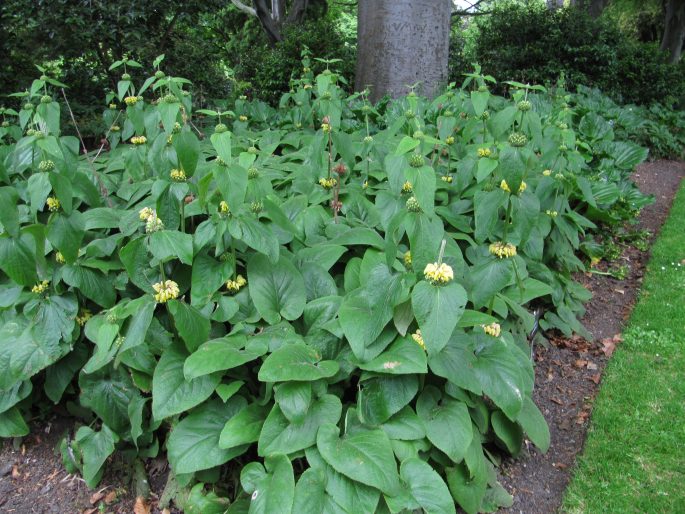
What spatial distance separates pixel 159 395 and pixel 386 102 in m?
4.40

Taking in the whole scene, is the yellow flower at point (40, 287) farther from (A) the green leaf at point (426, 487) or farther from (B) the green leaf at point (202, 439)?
(A) the green leaf at point (426, 487)

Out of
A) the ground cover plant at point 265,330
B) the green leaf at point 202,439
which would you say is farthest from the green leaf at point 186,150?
the green leaf at point 202,439

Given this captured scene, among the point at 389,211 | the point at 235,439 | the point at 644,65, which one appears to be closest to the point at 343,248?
the point at 389,211

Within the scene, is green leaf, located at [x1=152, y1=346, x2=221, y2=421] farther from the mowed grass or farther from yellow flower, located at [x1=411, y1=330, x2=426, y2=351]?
the mowed grass

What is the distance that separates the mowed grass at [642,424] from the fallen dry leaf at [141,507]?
5.94 ft

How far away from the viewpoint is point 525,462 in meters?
2.60

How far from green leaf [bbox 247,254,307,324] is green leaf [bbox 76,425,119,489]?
0.88m

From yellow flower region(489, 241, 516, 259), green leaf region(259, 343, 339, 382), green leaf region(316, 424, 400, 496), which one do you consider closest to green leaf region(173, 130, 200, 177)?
green leaf region(259, 343, 339, 382)

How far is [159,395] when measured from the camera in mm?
2117

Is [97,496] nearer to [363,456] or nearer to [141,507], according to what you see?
[141,507]

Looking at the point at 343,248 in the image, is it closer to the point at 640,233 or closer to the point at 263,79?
the point at 640,233

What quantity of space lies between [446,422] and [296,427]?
0.59 m

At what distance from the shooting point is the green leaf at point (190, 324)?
212cm

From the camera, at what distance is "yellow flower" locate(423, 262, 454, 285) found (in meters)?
1.88
